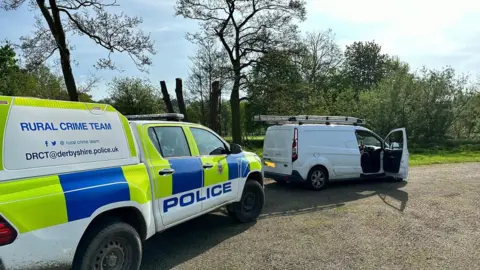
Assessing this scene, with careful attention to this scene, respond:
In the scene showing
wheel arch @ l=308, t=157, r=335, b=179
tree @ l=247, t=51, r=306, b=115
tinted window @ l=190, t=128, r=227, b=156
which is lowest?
wheel arch @ l=308, t=157, r=335, b=179

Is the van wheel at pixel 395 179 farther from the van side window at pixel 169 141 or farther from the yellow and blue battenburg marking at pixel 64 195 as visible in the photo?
the yellow and blue battenburg marking at pixel 64 195

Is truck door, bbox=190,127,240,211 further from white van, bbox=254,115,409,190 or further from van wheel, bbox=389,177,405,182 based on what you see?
van wheel, bbox=389,177,405,182

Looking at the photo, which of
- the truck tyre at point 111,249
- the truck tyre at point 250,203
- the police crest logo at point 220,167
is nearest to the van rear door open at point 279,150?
the truck tyre at point 250,203

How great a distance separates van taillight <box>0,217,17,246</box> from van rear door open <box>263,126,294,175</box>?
22.5 ft

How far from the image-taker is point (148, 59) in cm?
1380

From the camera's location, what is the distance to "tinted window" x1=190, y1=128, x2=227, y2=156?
5.11m

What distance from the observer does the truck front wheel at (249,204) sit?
19.3 ft

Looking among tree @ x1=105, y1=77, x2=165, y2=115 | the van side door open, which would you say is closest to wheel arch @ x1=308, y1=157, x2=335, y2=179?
the van side door open

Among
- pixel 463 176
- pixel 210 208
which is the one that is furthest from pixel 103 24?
pixel 463 176

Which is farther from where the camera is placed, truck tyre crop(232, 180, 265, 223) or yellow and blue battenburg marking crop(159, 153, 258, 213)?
truck tyre crop(232, 180, 265, 223)

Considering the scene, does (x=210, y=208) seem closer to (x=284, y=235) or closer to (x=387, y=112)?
(x=284, y=235)

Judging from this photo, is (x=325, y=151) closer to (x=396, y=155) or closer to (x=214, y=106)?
(x=396, y=155)

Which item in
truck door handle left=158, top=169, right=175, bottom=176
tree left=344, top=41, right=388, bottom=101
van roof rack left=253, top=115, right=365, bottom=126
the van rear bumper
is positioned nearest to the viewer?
truck door handle left=158, top=169, right=175, bottom=176

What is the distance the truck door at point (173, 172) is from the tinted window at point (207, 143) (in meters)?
0.26
